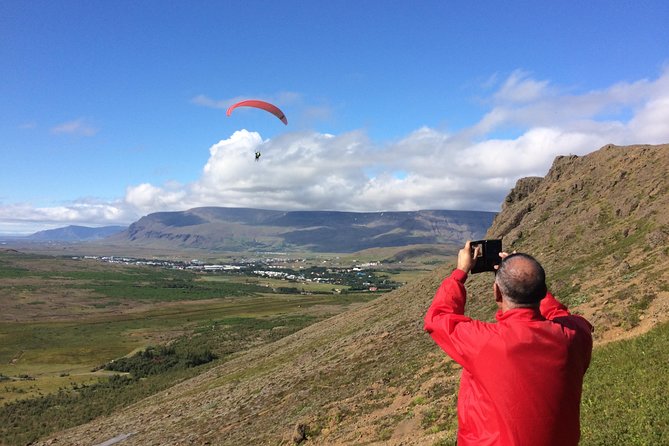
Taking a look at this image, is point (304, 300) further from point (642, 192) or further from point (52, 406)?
point (642, 192)

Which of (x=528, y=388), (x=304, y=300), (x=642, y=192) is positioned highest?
(x=642, y=192)

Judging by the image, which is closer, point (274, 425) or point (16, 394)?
point (274, 425)

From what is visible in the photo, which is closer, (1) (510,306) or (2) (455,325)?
(1) (510,306)

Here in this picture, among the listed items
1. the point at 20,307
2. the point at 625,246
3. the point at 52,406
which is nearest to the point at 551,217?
the point at 625,246

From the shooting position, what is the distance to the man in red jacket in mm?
4191

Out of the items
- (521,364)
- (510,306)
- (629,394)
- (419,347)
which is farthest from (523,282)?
(419,347)

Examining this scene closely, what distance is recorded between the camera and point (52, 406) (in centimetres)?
6134

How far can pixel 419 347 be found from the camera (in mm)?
32469

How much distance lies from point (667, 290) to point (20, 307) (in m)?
201

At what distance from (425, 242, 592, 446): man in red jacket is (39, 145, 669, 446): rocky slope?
10.7 metres

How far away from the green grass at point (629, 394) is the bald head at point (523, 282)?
350 inches

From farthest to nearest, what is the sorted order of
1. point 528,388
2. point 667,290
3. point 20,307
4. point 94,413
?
point 20,307, point 94,413, point 667,290, point 528,388

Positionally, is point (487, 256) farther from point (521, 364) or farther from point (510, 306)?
point (521, 364)

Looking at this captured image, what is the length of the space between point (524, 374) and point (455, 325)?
2.50 feet
